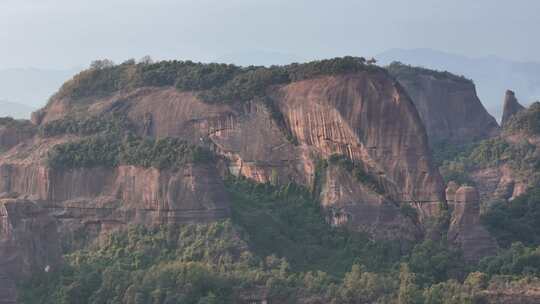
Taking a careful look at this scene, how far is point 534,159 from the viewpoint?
233ft

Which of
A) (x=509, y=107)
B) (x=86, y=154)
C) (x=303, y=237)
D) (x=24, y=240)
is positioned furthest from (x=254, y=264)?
(x=509, y=107)

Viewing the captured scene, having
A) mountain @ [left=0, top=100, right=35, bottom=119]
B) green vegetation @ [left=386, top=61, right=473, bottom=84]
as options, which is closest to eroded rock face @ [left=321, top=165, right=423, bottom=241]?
green vegetation @ [left=386, top=61, right=473, bottom=84]

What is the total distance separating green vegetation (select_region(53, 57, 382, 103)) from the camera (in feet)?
196

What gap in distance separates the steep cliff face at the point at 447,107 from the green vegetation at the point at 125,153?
1299 inches

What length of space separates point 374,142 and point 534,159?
16190 mm

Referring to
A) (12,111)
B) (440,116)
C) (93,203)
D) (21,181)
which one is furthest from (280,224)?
(12,111)

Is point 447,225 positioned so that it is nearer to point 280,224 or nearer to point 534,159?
point 280,224

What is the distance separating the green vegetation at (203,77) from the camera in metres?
59.8

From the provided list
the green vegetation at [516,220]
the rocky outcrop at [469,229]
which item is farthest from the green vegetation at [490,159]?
the rocky outcrop at [469,229]

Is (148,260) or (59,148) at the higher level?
(59,148)

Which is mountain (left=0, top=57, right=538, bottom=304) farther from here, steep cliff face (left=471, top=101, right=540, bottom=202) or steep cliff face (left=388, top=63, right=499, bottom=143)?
steep cliff face (left=388, top=63, right=499, bottom=143)

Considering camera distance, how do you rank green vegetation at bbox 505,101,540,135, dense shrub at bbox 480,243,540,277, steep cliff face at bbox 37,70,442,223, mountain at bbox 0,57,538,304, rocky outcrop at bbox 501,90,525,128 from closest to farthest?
mountain at bbox 0,57,538,304 < dense shrub at bbox 480,243,540,277 < steep cliff face at bbox 37,70,442,223 < green vegetation at bbox 505,101,540,135 < rocky outcrop at bbox 501,90,525,128

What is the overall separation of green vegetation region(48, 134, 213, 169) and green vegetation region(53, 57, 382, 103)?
5.11m

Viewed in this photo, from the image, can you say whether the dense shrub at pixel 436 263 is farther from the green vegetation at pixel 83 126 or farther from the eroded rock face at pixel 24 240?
the green vegetation at pixel 83 126
